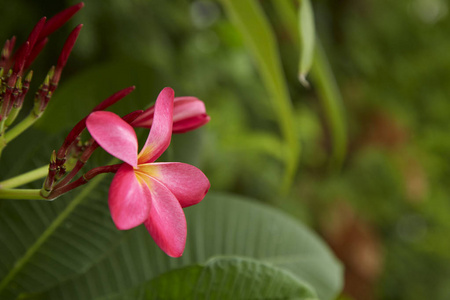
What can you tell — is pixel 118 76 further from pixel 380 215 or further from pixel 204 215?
pixel 380 215

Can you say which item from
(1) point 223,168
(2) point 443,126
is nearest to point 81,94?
(1) point 223,168

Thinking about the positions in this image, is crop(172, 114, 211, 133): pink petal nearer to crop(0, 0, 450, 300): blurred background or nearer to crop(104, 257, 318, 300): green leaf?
crop(104, 257, 318, 300): green leaf

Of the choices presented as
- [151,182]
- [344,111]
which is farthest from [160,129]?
[344,111]

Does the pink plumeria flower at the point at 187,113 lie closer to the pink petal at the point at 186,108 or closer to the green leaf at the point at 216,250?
the pink petal at the point at 186,108

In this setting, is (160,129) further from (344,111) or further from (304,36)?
(344,111)

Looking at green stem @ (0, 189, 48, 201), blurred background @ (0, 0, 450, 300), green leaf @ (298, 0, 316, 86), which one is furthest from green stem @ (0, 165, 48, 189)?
blurred background @ (0, 0, 450, 300)

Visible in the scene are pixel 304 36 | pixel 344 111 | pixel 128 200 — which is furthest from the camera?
pixel 344 111

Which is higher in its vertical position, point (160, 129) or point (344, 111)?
point (160, 129)
